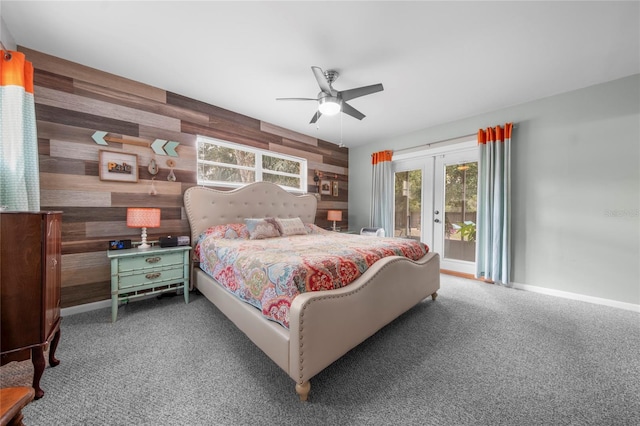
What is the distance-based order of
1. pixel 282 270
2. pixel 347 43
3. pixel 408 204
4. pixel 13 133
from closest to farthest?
pixel 282 270, pixel 13 133, pixel 347 43, pixel 408 204

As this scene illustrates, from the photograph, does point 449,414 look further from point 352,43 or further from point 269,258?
point 352,43

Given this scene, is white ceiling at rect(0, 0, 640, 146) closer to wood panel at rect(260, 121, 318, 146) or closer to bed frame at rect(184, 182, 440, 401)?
wood panel at rect(260, 121, 318, 146)

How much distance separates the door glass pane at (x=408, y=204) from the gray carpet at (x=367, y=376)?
233 centimetres

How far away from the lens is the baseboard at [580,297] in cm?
261

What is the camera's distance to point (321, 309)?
4.54 ft

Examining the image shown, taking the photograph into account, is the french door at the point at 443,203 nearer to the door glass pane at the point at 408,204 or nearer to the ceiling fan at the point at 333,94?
the door glass pane at the point at 408,204

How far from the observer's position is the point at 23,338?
128 centimetres

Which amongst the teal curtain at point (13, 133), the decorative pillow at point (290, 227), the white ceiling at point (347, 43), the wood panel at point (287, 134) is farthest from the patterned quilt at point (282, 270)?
the wood panel at point (287, 134)

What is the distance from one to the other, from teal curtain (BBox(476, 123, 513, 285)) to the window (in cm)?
293

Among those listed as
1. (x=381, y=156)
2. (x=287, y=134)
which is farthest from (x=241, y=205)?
(x=381, y=156)

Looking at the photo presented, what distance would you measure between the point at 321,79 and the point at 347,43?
37 cm

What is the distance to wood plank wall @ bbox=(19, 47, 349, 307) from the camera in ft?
7.54

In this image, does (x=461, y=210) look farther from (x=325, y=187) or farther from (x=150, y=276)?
(x=150, y=276)

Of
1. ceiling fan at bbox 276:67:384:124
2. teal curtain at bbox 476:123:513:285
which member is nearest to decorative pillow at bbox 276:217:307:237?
ceiling fan at bbox 276:67:384:124
